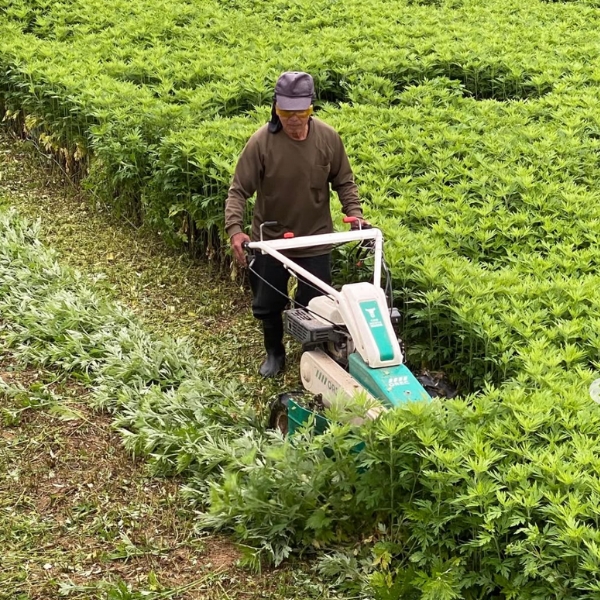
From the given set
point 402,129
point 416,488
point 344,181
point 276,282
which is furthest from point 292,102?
point 402,129

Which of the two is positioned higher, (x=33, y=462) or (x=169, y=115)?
(x=169, y=115)

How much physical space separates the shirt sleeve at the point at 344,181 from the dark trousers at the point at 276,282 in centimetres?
34

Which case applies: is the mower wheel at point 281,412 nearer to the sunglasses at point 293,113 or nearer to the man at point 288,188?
the man at point 288,188

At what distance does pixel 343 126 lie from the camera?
26.9 ft

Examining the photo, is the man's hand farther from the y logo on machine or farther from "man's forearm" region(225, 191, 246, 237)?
the y logo on machine

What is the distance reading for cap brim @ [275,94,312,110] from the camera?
5035 mm

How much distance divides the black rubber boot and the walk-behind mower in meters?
0.68

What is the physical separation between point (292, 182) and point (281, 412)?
1.37 m

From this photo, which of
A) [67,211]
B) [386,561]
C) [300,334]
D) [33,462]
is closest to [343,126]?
[67,211]

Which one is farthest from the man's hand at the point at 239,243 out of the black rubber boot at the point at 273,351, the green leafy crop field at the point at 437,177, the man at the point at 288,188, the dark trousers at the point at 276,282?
the green leafy crop field at the point at 437,177

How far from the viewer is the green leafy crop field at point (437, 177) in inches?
150

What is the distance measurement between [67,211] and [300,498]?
18.3 ft

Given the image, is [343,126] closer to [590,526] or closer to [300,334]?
[300,334]

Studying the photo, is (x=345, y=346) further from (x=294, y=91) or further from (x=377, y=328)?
(x=294, y=91)
